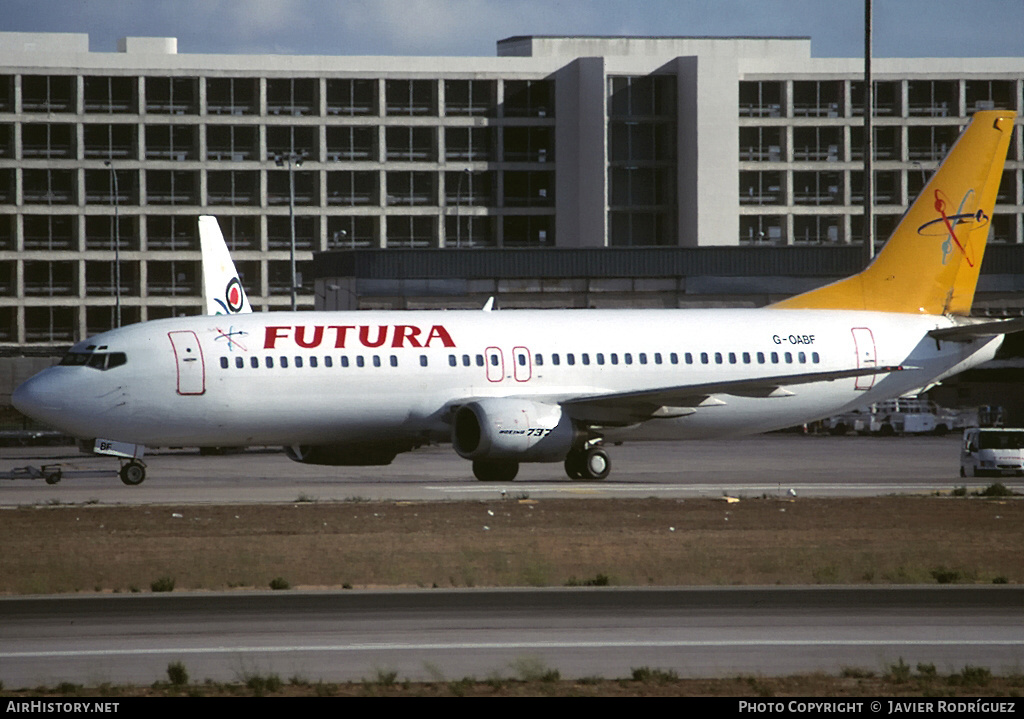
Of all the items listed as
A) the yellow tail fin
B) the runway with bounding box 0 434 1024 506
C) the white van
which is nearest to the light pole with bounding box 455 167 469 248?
the runway with bounding box 0 434 1024 506

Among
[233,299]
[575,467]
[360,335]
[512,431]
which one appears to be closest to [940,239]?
[575,467]

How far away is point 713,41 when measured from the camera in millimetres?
111812

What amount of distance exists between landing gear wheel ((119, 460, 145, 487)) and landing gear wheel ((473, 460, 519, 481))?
8347 mm

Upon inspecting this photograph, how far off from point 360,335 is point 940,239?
17.3 meters

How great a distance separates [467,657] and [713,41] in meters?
101

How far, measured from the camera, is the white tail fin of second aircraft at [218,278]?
59969 millimetres

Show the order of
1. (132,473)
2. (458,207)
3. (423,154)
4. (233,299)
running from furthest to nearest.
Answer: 1. (423,154)
2. (458,207)
3. (233,299)
4. (132,473)

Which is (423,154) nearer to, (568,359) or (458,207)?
(458,207)

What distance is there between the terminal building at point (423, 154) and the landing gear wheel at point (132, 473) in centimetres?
6898

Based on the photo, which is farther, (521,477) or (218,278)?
(218,278)

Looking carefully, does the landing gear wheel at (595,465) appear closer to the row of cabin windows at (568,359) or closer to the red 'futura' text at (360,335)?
the row of cabin windows at (568,359)

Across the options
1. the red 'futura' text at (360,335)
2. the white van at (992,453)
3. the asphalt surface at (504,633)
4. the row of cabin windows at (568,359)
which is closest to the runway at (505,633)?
the asphalt surface at (504,633)

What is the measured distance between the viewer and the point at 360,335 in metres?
39.5

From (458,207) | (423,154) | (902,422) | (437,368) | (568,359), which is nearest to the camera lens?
(437,368)
